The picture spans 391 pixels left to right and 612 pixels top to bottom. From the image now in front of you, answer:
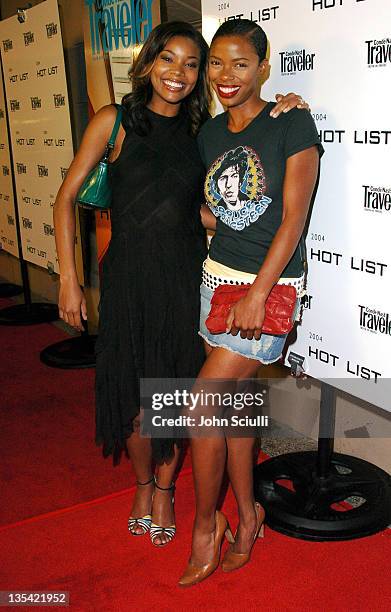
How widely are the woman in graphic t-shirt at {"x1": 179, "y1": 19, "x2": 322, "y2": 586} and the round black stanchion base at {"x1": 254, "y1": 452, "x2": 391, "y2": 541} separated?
35 centimetres

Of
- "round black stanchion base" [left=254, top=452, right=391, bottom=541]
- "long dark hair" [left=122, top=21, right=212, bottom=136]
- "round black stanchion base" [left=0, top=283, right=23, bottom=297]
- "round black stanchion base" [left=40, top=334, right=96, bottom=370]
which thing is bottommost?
"round black stanchion base" [left=0, top=283, right=23, bottom=297]

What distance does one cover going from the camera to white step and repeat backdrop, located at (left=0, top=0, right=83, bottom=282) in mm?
4262

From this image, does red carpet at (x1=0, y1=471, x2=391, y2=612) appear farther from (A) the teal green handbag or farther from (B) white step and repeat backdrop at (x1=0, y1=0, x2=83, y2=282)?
(B) white step and repeat backdrop at (x1=0, y1=0, x2=83, y2=282)

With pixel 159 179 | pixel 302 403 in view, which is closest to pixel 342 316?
pixel 159 179

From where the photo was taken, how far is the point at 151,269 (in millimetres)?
2244

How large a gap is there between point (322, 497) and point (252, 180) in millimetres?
1318

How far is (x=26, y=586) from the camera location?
225 cm

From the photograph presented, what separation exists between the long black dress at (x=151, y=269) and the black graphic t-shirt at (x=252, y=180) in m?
0.15

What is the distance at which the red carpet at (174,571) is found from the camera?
2127 millimetres

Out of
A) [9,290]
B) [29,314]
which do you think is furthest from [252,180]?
[9,290]

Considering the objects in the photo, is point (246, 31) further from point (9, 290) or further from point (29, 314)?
point (9, 290)

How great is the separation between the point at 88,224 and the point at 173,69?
285 centimetres

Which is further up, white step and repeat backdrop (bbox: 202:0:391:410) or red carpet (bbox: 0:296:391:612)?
white step and repeat backdrop (bbox: 202:0:391:410)

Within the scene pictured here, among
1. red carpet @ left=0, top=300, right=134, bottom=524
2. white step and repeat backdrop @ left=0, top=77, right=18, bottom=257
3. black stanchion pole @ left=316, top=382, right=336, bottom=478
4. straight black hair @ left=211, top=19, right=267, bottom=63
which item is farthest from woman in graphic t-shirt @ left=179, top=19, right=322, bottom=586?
white step and repeat backdrop @ left=0, top=77, right=18, bottom=257
